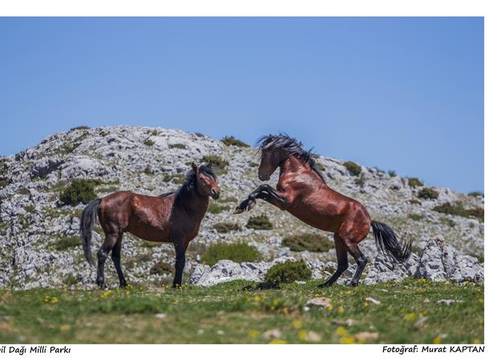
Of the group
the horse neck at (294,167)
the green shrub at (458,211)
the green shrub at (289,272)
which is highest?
the horse neck at (294,167)

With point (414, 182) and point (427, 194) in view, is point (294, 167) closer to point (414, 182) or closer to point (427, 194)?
point (427, 194)

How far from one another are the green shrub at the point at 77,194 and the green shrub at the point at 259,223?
9204mm

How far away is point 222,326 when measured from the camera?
11.4m

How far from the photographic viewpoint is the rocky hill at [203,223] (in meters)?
32.1

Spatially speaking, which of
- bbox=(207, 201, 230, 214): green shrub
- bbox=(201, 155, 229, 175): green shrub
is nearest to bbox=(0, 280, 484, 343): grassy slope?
bbox=(207, 201, 230, 214): green shrub

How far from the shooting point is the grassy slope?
35.2ft

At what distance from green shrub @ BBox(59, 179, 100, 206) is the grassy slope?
3209 cm

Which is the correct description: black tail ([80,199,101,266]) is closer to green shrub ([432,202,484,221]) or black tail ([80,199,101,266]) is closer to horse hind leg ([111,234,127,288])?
horse hind leg ([111,234,127,288])

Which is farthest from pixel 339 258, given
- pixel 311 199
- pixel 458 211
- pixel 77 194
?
pixel 458 211

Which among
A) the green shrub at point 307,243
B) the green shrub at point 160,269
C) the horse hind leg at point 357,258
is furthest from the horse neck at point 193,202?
the green shrub at point 307,243

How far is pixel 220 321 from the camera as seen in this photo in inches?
460

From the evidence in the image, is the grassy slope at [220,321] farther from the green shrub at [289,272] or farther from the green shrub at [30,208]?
the green shrub at [30,208]
